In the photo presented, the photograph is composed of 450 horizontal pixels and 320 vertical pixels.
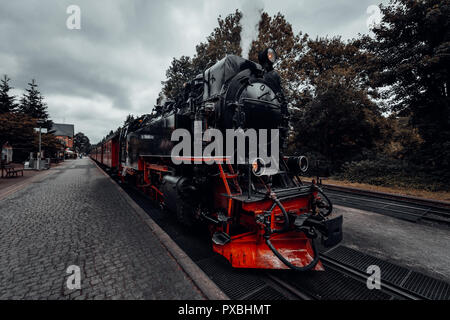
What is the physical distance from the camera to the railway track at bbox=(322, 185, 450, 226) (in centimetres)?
526

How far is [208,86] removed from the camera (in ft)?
13.8

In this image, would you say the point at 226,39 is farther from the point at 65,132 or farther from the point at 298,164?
the point at 65,132

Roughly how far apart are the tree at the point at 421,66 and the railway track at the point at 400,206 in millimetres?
3815

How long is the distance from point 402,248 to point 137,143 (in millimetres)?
7099

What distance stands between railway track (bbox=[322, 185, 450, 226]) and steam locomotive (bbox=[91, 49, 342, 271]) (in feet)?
11.6

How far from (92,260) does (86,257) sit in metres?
0.17

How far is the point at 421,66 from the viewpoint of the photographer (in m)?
8.73

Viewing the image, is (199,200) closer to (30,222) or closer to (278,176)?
(278,176)

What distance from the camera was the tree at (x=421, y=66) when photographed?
849 cm

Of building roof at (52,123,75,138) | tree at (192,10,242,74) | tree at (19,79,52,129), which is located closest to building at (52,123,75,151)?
building roof at (52,123,75,138)

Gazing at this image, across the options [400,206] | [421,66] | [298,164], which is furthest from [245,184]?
[421,66]

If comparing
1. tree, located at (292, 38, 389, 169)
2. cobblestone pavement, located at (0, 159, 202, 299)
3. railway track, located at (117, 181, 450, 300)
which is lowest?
railway track, located at (117, 181, 450, 300)

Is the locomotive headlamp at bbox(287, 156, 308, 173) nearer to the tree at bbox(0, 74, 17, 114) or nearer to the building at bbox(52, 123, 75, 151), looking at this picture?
the tree at bbox(0, 74, 17, 114)

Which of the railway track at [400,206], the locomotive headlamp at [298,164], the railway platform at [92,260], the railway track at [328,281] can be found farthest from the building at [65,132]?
the railway track at [328,281]
